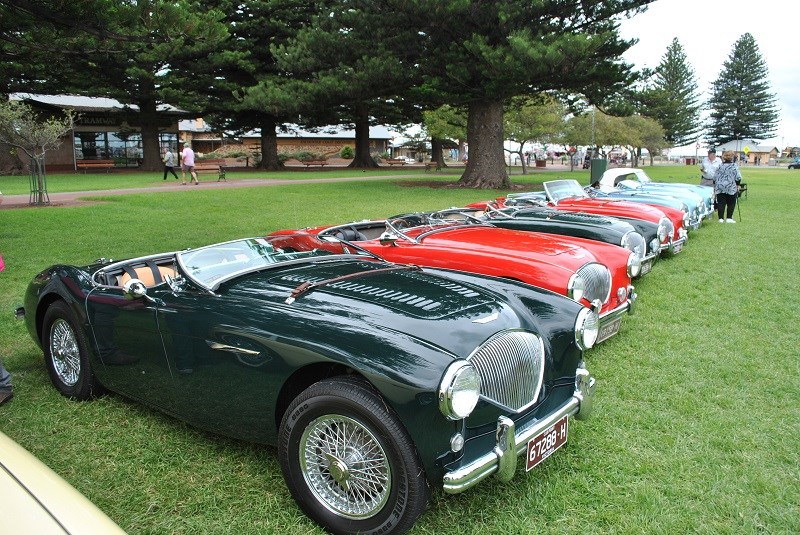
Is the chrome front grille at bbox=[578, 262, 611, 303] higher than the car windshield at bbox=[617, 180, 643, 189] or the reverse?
the reverse

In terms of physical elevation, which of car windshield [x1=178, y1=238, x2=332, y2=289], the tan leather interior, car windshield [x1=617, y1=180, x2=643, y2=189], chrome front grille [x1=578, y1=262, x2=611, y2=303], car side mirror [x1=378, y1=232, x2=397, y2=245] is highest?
car windshield [x1=617, y1=180, x2=643, y2=189]

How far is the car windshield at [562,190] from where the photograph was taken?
32.2 feet

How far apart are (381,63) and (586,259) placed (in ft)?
52.2

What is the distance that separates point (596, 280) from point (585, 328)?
185 centimetres

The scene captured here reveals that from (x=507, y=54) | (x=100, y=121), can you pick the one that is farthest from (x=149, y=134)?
(x=507, y=54)

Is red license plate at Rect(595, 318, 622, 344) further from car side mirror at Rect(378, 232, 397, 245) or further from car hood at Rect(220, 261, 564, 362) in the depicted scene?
car side mirror at Rect(378, 232, 397, 245)

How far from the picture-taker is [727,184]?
45.1 feet

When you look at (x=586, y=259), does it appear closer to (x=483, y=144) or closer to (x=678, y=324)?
(x=678, y=324)

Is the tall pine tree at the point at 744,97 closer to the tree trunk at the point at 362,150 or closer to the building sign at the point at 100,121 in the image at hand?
the tree trunk at the point at 362,150

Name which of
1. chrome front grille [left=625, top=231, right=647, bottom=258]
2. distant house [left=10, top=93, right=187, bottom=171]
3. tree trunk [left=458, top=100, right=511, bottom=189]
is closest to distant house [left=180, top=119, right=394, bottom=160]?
distant house [left=10, top=93, right=187, bottom=171]

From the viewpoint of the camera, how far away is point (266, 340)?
9.73ft

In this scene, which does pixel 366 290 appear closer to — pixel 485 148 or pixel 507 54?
pixel 507 54

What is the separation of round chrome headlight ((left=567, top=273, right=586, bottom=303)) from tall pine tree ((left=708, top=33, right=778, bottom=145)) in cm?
9014

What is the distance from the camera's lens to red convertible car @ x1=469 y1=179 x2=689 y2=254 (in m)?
8.72
